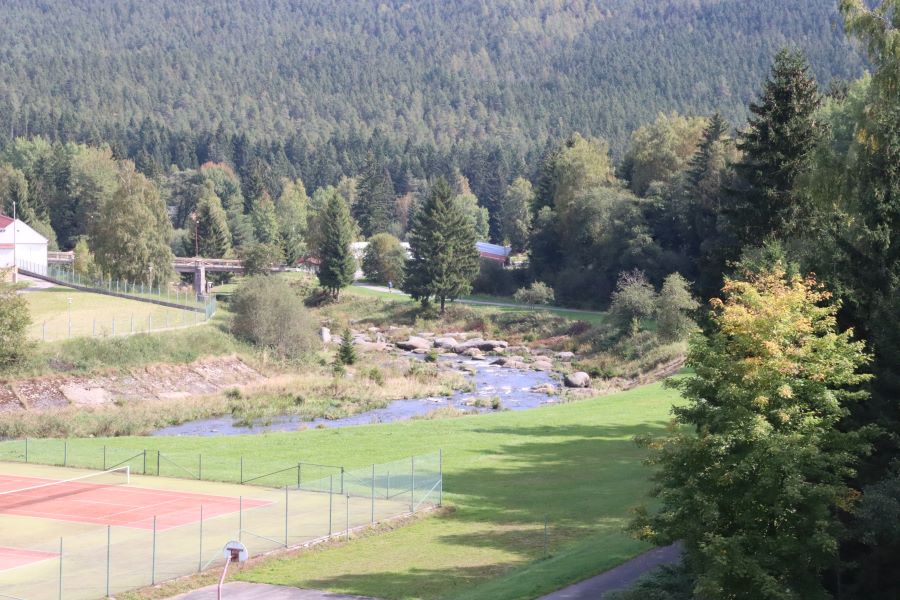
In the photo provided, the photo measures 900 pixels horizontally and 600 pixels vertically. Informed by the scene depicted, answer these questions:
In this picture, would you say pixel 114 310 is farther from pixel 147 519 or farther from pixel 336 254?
pixel 147 519

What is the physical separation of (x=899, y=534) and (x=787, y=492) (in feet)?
6.97

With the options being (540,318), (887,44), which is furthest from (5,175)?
(887,44)

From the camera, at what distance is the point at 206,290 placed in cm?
12462

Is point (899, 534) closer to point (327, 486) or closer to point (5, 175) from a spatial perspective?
point (327, 486)

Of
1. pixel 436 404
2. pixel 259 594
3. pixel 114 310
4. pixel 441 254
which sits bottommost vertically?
pixel 259 594

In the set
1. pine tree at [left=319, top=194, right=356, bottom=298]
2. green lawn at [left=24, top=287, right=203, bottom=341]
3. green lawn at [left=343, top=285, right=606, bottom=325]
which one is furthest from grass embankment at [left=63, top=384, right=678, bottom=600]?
pine tree at [left=319, top=194, right=356, bottom=298]

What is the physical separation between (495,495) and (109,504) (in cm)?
1423

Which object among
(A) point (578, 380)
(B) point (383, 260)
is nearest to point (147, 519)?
(A) point (578, 380)

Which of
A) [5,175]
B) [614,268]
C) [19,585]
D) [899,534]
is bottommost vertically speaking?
[19,585]

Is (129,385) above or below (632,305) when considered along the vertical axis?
below

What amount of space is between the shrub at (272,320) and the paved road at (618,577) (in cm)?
5845

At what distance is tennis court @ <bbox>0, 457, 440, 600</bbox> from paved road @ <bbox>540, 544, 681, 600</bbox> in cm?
999

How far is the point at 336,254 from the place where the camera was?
385 feet

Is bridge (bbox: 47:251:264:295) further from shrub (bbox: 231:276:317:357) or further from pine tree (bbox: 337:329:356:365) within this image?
pine tree (bbox: 337:329:356:365)
